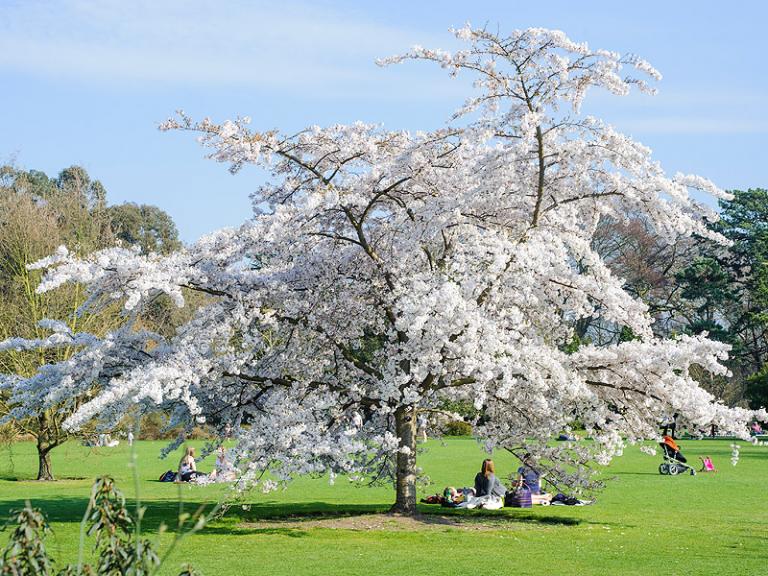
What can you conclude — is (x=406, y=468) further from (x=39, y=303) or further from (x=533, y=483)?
(x=39, y=303)

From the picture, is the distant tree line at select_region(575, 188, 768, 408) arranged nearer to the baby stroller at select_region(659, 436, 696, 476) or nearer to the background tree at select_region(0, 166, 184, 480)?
the baby stroller at select_region(659, 436, 696, 476)

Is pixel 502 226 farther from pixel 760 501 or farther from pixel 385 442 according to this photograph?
pixel 760 501

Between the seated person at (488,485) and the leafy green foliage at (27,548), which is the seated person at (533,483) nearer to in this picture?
the seated person at (488,485)

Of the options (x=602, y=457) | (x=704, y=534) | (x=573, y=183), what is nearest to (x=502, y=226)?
(x=573, y=183)

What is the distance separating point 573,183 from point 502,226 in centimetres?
130

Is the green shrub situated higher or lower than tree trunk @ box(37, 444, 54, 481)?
higher

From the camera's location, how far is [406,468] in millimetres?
15977

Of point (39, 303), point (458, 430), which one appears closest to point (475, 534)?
point (39, 303)

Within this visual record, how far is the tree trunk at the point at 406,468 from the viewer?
15.9 metres

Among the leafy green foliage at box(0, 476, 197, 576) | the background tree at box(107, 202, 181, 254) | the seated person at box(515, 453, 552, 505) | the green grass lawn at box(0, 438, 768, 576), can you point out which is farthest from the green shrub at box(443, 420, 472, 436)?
the leafy green foliage at box(0, 476, 197, 576)

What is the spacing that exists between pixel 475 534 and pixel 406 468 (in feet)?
6.51

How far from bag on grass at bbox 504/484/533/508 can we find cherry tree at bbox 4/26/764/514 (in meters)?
2.50

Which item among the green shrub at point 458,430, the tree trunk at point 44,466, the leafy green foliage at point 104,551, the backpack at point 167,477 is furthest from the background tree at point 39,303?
the green shrub at point 458,430

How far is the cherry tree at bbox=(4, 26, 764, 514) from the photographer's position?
13820 mm
